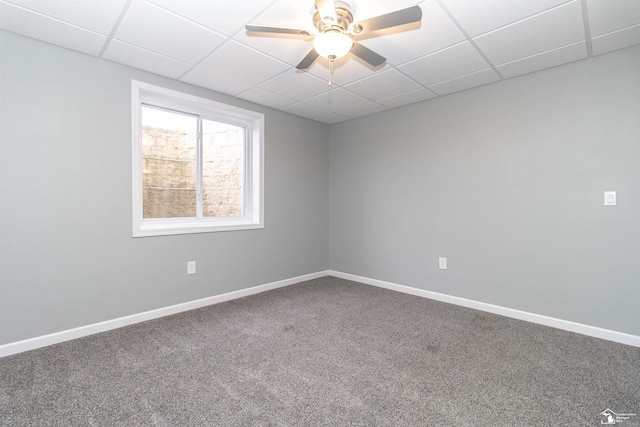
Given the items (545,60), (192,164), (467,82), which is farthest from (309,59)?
(545,60)

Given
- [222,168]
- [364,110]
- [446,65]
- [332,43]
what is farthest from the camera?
[364,110]

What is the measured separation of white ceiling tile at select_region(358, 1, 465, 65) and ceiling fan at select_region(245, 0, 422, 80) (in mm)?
388

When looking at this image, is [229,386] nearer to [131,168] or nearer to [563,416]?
[563,416]

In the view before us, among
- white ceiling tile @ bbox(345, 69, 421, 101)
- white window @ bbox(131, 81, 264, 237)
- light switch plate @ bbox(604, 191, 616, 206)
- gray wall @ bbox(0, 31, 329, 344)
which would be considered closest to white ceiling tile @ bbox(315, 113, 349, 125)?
white ceiling tile @ bbox(345, 69, 421, 101)

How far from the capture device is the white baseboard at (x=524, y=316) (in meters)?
2.41

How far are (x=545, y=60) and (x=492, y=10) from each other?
1.03 m

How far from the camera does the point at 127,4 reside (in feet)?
6.20

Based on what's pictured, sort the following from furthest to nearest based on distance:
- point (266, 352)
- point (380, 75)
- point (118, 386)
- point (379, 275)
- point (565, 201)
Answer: point (379, 275)
point (380, 75)
point (565, 201)
point (266, 352)
point (118, 386)

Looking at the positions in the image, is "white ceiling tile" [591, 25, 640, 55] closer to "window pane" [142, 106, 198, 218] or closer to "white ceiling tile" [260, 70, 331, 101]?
"white ceiling tile" [260, 70, 331, 101]

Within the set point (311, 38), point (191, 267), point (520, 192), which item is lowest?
point (191, 267)

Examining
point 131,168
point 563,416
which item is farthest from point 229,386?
point 131,168

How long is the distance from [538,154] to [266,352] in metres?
2.95

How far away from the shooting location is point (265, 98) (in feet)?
11.5

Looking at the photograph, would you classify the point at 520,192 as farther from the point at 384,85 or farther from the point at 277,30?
the point at 277,30
